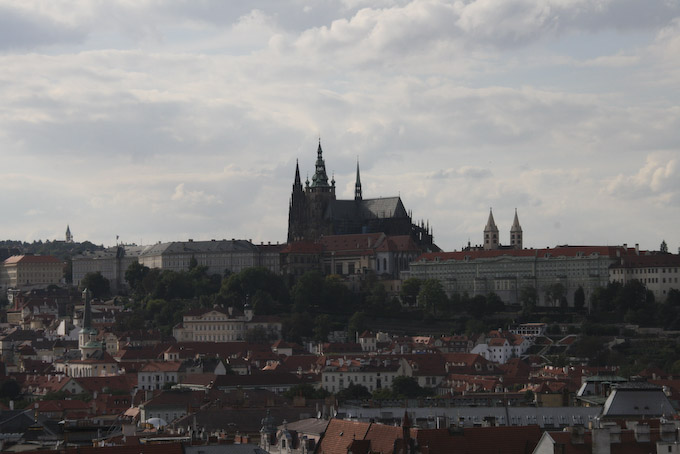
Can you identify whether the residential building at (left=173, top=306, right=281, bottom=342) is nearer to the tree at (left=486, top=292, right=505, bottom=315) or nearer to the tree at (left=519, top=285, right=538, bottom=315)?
the tree at (left=486, top=292, right=505, bottom=315)

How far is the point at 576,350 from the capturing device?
15775 centimetres

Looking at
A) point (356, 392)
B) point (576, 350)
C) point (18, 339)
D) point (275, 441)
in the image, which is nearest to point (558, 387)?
point (356, 392)

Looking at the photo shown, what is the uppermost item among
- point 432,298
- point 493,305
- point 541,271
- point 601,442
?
point 541,271

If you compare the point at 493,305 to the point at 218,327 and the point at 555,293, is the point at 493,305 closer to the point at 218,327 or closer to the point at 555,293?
the point at 555,293

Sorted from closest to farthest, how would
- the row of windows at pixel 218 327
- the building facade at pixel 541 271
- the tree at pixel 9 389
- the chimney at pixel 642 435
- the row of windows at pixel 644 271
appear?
the chimney at pixel 642 435 < the tree at pixel 9 389 < the row of windows at pixel 218 327 < the row of windows at pixel 644 271 < the building facade at pixel 541 271

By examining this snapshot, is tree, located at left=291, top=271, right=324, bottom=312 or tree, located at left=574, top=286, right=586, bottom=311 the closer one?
tree, located at left=574, top=286, right=586, bottom=311

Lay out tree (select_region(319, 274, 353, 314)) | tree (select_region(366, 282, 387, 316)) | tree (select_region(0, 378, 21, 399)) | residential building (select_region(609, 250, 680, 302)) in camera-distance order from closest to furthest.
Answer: tree (select_region(0, 378, 21, 399)) → residential building (select_region(609, 250, 680, 302)) → tree (select_region(366, 282, 387, 316)) → tree (select_region(319, 274, 353, 314))

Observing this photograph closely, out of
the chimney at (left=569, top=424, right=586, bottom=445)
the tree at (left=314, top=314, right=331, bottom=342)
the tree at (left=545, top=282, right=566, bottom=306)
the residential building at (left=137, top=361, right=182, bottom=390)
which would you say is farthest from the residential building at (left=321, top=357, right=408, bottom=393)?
the chimney at (left=569, top=424, right=586, bottom=445)

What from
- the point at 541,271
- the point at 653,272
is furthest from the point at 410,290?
the point at 653,272

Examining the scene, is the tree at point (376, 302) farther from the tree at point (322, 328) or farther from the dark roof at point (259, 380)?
the dark roof at point (259, 380)

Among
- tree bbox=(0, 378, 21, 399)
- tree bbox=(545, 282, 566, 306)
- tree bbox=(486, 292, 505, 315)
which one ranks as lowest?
tree bbox=(0, 378, 21, 399)

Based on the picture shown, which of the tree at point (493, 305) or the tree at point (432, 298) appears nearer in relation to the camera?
the tree at point (493, 305)

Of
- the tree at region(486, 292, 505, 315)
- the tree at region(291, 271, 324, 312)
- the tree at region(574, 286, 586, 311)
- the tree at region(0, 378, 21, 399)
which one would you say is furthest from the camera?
the tree at region(291, 271, 324, 312)

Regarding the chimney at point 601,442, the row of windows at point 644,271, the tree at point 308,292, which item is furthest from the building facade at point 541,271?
the chimney at point 601,442
